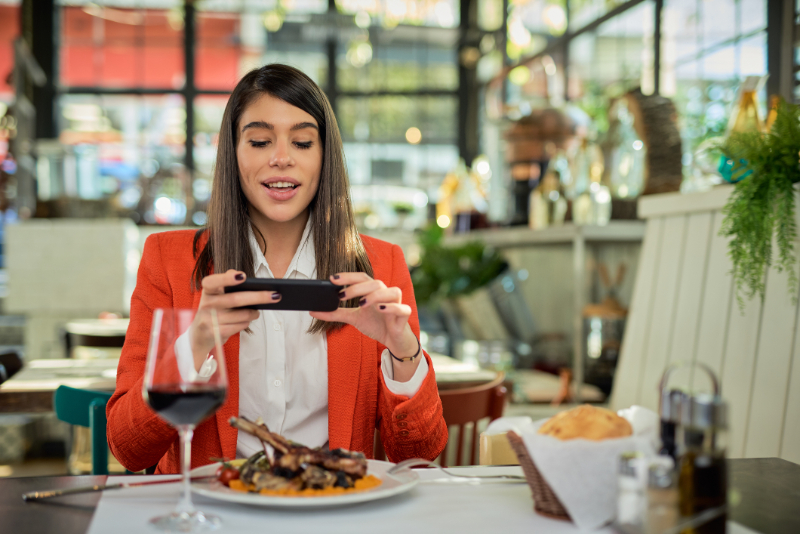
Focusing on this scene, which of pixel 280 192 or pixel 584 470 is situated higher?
pixel 280 192

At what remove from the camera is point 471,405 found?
1662mm

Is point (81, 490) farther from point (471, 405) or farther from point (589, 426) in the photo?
point (471, 405)

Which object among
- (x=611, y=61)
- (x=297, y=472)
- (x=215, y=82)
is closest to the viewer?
(x=297, y=472)

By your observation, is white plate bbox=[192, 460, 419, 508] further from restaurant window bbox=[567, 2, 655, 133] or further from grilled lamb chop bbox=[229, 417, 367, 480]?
restaurant window bbox=[567, 2, 655, 133]

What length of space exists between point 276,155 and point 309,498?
762 mm

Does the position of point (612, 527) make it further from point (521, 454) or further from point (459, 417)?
point (459, 417)

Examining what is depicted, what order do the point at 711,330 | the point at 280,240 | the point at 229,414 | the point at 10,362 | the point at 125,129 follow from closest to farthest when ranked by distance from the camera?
the point at 229,414 < the point at 280,240 < the point at 711,330 < the point at 10,362 < the point at 125,129

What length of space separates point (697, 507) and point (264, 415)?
0.87 metres

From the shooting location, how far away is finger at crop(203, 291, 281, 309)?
40.4 inches

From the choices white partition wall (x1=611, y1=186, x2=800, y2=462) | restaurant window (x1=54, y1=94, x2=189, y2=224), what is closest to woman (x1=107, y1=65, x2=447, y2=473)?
white partition wall (x1=611, y1=186, x2=800, y2=462)

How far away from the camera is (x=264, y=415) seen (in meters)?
1.41

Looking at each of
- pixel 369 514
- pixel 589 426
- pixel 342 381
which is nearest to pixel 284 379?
pixel 342 381

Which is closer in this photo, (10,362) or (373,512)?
(373,512)

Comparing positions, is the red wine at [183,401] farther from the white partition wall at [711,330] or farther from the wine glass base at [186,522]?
the white partition wall at [711,330]
